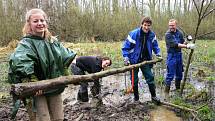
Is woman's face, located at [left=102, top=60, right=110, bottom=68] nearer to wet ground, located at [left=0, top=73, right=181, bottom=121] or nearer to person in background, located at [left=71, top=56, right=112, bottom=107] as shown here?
person in background, located at [left=71, top=56, right=112, bottom=107]

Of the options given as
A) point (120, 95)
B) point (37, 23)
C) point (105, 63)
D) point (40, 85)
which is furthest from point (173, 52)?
point (40, 85)

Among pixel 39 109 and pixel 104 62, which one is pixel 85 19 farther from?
pixel 39 109

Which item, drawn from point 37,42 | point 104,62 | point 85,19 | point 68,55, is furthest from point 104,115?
point 85,19

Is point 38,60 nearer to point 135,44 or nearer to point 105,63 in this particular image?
point 105,63

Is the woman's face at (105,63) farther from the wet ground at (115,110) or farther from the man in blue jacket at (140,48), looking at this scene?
the wet ground at (115,110)

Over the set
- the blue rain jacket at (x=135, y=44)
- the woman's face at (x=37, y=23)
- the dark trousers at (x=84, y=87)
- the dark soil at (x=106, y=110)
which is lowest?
the dark soil at (x=106, y=110)

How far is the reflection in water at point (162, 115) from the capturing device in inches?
258

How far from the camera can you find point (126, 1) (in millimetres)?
28031

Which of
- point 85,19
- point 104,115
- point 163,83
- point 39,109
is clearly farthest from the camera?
point 85,19

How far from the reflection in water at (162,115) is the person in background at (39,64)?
2.81 meters

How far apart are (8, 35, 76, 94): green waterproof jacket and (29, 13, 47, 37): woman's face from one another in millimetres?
81

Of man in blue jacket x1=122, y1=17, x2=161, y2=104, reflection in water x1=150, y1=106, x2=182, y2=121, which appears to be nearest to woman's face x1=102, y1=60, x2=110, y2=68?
man in blue jacket x1=122, y1=17, x2=161, y2=104

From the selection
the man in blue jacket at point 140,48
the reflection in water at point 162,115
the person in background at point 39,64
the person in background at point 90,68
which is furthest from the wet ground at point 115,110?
the person in background at point 39,64

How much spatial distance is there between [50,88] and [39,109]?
265 mm
